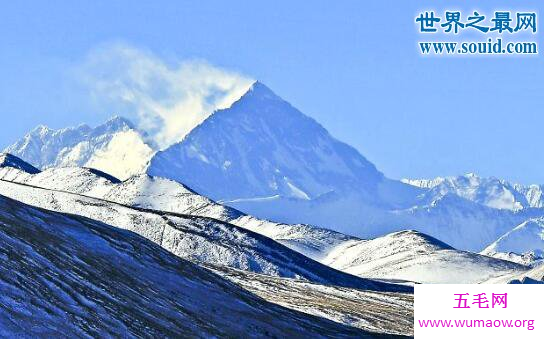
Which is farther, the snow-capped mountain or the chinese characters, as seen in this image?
the snow-capped mountain

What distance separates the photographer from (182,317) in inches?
4200

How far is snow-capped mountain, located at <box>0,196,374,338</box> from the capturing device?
8438 centimetres

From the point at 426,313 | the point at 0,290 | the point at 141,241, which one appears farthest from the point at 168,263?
the point at 426,313

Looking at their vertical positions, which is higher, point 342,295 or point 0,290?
point 342,295

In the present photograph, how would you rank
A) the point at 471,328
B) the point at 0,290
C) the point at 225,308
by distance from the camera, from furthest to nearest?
the point at 225,308
the point at 0,290
the point at 471,328

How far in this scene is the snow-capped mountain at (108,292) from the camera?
84.4 metres

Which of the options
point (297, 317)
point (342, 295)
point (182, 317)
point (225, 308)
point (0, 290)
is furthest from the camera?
point (342, 295)

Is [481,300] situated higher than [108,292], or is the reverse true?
[481,300]

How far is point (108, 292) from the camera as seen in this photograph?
4028 inches

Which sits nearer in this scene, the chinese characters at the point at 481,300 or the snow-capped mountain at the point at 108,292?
the chinese characters at the point at 481,300

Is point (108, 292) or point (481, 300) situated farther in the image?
point (108, 292)

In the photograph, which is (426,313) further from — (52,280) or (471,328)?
(52,280)

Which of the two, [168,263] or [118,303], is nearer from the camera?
[118,303]

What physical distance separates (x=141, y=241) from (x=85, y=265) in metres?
35.3
